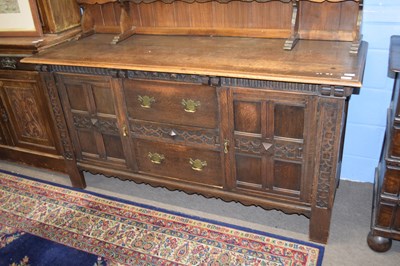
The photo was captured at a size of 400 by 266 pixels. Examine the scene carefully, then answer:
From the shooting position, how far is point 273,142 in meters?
1.99

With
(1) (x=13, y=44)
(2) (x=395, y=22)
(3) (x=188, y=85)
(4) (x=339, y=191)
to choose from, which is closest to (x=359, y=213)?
(4) (x=339, y=191)

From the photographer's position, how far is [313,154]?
6.33ft

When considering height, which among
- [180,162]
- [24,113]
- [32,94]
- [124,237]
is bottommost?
[124,237]

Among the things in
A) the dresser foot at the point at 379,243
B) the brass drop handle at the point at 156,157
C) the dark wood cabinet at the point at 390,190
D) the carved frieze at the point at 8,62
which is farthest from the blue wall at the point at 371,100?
the carved frieze at the point at 8,62

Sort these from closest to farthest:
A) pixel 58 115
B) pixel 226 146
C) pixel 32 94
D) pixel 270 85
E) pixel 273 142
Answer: pixel 270 85
pixel 273 142
pixel 226 146
pixel 58 115
pixel 32 94

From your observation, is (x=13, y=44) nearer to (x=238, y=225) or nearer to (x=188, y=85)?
(x=188, y=85)

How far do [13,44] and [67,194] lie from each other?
1052mm

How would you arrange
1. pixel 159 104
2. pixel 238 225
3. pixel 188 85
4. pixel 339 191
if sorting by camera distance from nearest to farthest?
pixel 188 85, pixel 159 104, pixel 238 225, pixel 339 191

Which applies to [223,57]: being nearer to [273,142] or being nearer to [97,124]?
[273,142]

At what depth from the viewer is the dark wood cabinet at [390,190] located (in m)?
1.79

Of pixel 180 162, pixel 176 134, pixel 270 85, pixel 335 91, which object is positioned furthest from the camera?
pixel 180 162

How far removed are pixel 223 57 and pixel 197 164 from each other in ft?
2.10

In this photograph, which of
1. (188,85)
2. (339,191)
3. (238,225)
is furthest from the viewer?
(339,191)

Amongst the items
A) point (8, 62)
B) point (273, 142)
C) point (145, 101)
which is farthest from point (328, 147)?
point (8, 62)
